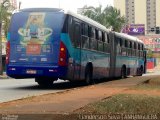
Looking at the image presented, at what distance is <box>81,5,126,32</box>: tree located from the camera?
68.6 metres

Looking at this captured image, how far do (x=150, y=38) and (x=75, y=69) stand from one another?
10939 centimetres

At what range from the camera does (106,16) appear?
232 feet

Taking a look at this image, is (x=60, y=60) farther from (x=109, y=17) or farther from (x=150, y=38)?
(x=150, y=38)

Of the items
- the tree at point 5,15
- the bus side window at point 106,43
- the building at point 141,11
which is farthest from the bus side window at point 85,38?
the building at point 141,11

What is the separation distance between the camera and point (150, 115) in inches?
379

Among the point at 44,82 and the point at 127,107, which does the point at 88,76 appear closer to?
the point at 44,82

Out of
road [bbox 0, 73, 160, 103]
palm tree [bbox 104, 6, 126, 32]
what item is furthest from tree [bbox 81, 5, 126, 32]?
road [bbox 0, 73, 160, 103]

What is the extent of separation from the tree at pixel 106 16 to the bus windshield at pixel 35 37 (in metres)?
47.4

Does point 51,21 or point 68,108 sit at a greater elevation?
point 51,21

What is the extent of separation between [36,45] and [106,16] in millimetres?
51070

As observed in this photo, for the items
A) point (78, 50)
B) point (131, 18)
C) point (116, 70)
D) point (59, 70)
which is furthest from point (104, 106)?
point (131, 18)

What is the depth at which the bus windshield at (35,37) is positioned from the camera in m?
20.0

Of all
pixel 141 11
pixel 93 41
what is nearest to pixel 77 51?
pixel 93 41

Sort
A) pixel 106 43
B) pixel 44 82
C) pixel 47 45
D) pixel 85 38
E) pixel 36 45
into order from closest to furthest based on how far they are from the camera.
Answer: pixel 47 45 < pixel 36 45 < pixel 85 38 < pixel 44 82 < pixel 106 43
